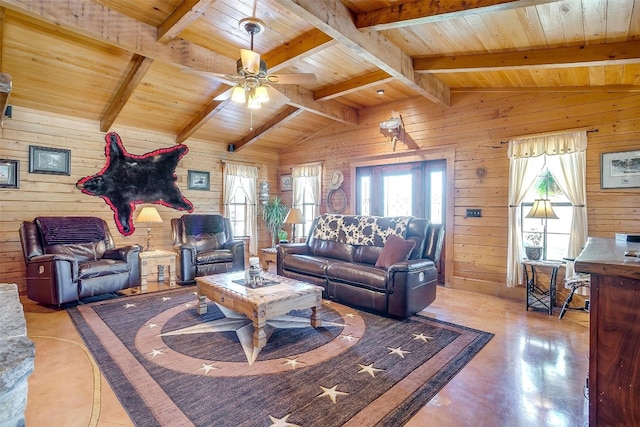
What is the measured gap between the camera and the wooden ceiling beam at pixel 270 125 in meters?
5.57

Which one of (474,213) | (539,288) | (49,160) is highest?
(49,160)

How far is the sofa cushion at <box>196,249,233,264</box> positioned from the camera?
5078 mm

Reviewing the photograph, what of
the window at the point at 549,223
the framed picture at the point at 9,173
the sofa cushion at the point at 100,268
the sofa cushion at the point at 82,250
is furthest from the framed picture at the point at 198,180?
the window at the point at 549,223

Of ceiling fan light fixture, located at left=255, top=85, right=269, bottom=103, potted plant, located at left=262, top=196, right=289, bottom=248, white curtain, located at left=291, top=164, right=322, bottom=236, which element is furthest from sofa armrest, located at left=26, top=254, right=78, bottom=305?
white curtain, located at left=291, top=164, right=322, bottom=236

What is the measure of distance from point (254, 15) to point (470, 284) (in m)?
4.31

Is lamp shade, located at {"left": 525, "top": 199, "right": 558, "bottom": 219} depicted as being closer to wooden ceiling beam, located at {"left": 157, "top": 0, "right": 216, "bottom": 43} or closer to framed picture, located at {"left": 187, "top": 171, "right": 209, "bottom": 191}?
wooden ceiling beam, located at {"left": 157, "top": 0, "right": 216, "bottom": 43}

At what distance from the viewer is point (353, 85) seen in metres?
4.55

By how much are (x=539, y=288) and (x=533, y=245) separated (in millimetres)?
540

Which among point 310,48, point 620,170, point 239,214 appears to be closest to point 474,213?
point 620,170

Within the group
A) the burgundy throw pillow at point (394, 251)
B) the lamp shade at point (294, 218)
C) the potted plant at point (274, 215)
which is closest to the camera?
the burgundy throw pillow at point (394, 251)

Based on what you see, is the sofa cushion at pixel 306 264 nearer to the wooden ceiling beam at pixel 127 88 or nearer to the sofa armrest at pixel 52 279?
the sofa armrest at pixel 52 279

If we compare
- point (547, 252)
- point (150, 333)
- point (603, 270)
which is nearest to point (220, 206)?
point (150, 333)

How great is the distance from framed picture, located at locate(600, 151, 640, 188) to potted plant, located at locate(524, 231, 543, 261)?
0.89 m

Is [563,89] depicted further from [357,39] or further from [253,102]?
[253,102]
